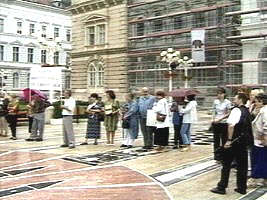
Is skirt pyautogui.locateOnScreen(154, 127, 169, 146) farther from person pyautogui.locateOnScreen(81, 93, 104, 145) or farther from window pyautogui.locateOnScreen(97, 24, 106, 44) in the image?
window pyautogui.locateOnScreen(97, 24, 106, 44)

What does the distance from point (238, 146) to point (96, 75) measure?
118 feet

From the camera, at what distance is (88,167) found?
9.98 m

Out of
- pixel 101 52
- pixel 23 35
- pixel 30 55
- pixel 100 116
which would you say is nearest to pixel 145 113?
pixel 100 116

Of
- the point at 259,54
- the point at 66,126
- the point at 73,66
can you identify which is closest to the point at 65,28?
the point at 73,66

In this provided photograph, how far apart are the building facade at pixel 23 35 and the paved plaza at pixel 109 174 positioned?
158ft

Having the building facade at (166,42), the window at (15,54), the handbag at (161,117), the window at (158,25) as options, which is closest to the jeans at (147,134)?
the handbag at (161,117)

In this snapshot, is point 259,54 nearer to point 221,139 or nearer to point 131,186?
point 221,139

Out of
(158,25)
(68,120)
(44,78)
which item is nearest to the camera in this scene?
(68,120)

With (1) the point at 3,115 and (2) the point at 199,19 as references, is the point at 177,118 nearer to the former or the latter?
(1) the point at 3,115

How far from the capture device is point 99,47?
43000mm

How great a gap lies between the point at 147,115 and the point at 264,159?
4973 mm

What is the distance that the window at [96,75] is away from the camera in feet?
140

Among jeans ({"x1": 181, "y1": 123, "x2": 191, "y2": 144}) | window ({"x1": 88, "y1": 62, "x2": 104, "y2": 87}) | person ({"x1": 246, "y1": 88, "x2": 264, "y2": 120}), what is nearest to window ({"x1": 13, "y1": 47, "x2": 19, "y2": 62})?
window ({"x1": 88, "y1": 62, "x2": 104, "y2": 87})

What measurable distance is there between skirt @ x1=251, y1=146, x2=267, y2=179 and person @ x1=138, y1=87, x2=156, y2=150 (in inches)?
198
